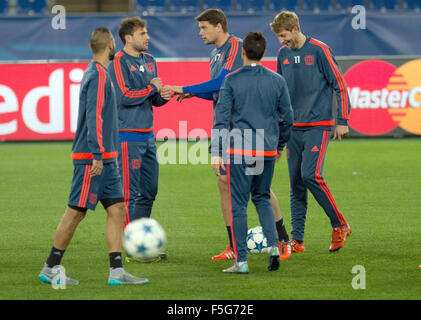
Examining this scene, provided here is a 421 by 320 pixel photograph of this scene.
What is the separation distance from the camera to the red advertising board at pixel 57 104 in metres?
17.6

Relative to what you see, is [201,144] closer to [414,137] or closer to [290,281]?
[414,137]

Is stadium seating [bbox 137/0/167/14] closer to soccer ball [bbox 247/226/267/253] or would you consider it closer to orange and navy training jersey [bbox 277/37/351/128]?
orange and navy training jersey [bbox 277/37/351/128]

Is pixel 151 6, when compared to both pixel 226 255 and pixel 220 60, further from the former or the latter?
pixel 226 255

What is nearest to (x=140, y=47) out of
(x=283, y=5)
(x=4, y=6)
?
(x=283, y=5)

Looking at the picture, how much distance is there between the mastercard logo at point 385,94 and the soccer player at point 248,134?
11568 mm

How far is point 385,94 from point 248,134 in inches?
470

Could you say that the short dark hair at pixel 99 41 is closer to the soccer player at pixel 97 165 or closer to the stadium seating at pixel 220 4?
the soccer player at pixel 97 165

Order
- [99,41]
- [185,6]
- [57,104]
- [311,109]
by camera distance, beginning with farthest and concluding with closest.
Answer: [185,6] < [57,104] < [311,109] < [99,41]

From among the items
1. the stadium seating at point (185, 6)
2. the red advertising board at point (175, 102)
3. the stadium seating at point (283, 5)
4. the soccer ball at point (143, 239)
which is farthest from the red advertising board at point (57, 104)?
the soccer ball at point (143, 239)

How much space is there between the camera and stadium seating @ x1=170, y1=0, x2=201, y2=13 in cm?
2198

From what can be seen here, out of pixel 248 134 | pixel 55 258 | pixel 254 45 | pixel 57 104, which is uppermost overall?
pixel 254 45

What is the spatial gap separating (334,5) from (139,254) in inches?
653

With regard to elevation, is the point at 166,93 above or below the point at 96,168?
above

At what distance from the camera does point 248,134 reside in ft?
21.8
